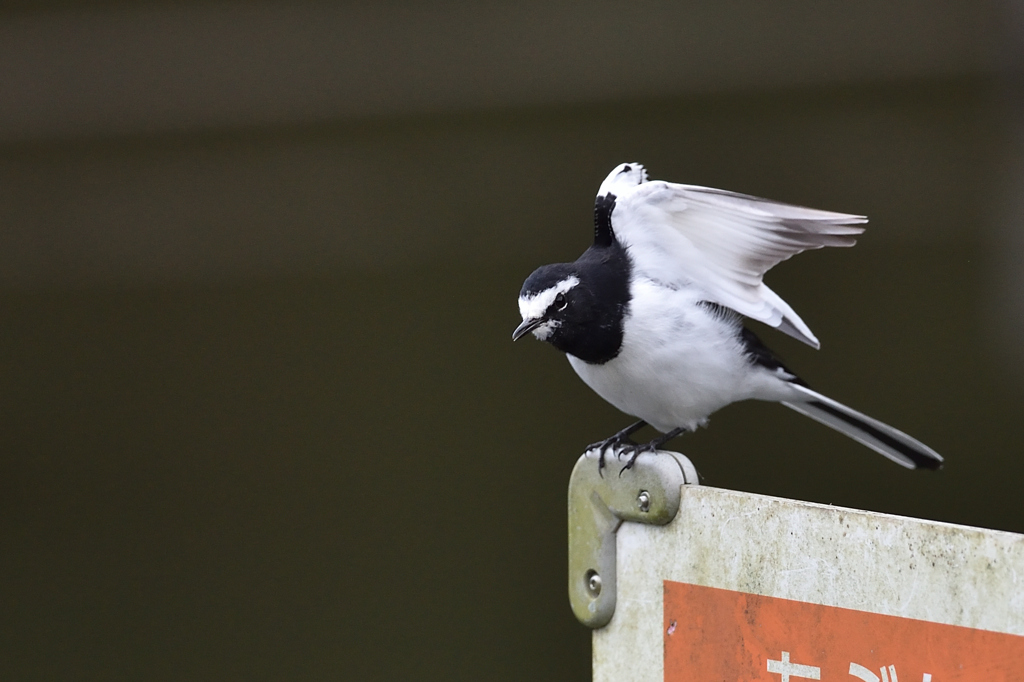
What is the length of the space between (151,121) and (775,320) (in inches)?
91.5

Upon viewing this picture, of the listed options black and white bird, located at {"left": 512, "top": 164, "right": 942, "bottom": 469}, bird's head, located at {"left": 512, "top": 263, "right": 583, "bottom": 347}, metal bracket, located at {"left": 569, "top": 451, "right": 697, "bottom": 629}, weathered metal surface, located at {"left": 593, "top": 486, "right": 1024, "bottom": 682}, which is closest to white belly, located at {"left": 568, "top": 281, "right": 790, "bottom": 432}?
black and white bird, located at {"left": 512, "top": 164, "right": 942, "bottom": 469}

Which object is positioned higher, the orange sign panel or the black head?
the black head

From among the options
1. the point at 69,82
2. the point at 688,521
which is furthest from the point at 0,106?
the point at 688,521

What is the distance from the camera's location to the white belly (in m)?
1.80

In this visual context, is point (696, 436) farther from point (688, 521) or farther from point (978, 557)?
point (978, 557)

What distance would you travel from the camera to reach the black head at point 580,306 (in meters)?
1.78

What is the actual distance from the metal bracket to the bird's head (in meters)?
0.36

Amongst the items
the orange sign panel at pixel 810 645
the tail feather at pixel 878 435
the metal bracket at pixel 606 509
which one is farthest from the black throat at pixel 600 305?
the orange sign panel at pixel 810 645

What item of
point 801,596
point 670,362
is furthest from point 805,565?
point 670,362

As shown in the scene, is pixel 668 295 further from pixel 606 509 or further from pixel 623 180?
pixel 606 509

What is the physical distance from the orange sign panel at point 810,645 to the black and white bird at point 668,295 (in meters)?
0.43

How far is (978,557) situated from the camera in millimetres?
1038

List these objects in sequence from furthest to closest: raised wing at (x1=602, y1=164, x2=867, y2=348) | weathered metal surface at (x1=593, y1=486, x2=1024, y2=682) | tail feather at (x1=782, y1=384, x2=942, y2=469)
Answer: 1. tail feather at (x1=782, y1=384, x2=942, y2=469)
2. raised wing at (x1=602, y1=164, x2=867, y2=348)
3. weathered metal surface at (x1=593, y1=486, x2=1024, y2=682)

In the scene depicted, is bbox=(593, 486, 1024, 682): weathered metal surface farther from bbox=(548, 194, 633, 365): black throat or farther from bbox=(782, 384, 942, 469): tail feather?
bbox=(782, 384, 942, 469): tail feather
